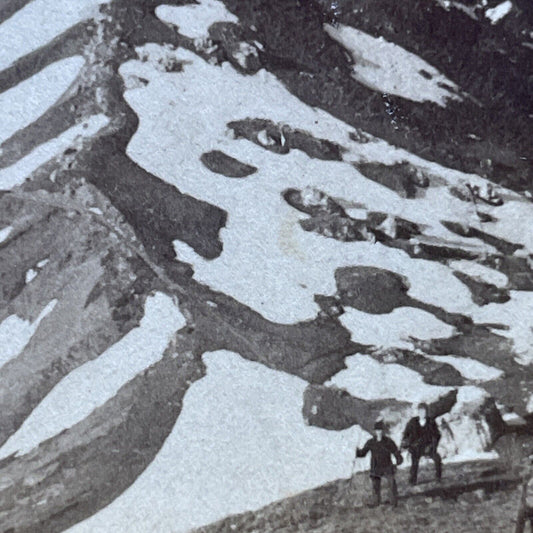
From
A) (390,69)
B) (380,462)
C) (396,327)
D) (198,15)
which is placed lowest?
(380,462)

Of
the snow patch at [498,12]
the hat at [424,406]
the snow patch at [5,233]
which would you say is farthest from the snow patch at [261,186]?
the snow patch at [498,12]

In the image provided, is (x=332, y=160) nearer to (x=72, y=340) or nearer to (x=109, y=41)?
(x=109, y=41)

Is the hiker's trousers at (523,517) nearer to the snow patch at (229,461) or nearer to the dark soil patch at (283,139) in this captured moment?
the snow patch at (229,461)

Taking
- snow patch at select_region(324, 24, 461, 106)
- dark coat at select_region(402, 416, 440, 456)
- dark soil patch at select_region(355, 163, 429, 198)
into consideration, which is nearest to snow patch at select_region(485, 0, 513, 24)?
snow patch at select_region(324, 24, 461, 106)

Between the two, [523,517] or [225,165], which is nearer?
[523,517]

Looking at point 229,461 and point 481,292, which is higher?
point 481,292

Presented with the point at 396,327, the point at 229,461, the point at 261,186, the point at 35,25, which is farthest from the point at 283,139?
the point at 229,461

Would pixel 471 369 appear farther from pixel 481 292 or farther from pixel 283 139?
pixel 283 139
